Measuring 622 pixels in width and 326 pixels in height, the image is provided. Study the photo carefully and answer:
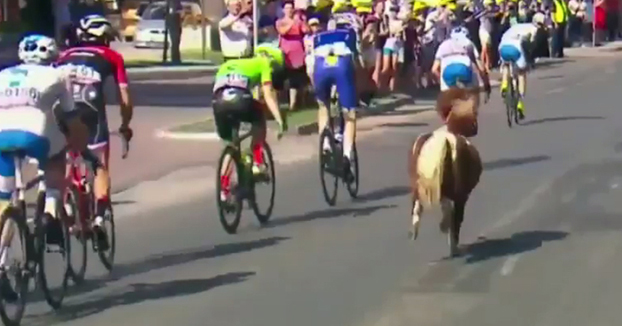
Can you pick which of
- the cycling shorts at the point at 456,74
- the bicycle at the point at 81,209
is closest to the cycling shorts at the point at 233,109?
the bicycle at the point at 81,209

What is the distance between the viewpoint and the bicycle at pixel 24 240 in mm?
9172

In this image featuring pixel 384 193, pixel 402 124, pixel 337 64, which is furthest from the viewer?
pixel 402 124

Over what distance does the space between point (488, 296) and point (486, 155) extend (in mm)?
9001

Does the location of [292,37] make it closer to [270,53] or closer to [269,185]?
[269,185]

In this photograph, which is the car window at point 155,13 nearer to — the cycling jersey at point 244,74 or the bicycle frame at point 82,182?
the cycling jersey at point 244,74

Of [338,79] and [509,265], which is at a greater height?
[338,79]

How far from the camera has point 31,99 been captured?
9.53 meters

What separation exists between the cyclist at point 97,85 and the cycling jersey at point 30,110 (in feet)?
3.51

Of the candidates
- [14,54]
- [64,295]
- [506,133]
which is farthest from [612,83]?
[64,295]

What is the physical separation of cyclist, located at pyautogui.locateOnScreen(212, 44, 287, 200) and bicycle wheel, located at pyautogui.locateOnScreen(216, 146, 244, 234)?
0.04 meters

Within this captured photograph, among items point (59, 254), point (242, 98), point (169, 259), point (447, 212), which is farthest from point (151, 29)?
point (59, 254)

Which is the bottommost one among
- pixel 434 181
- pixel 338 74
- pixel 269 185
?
pixel 269 185

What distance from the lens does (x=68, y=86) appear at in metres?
9.78

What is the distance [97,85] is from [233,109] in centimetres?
218
